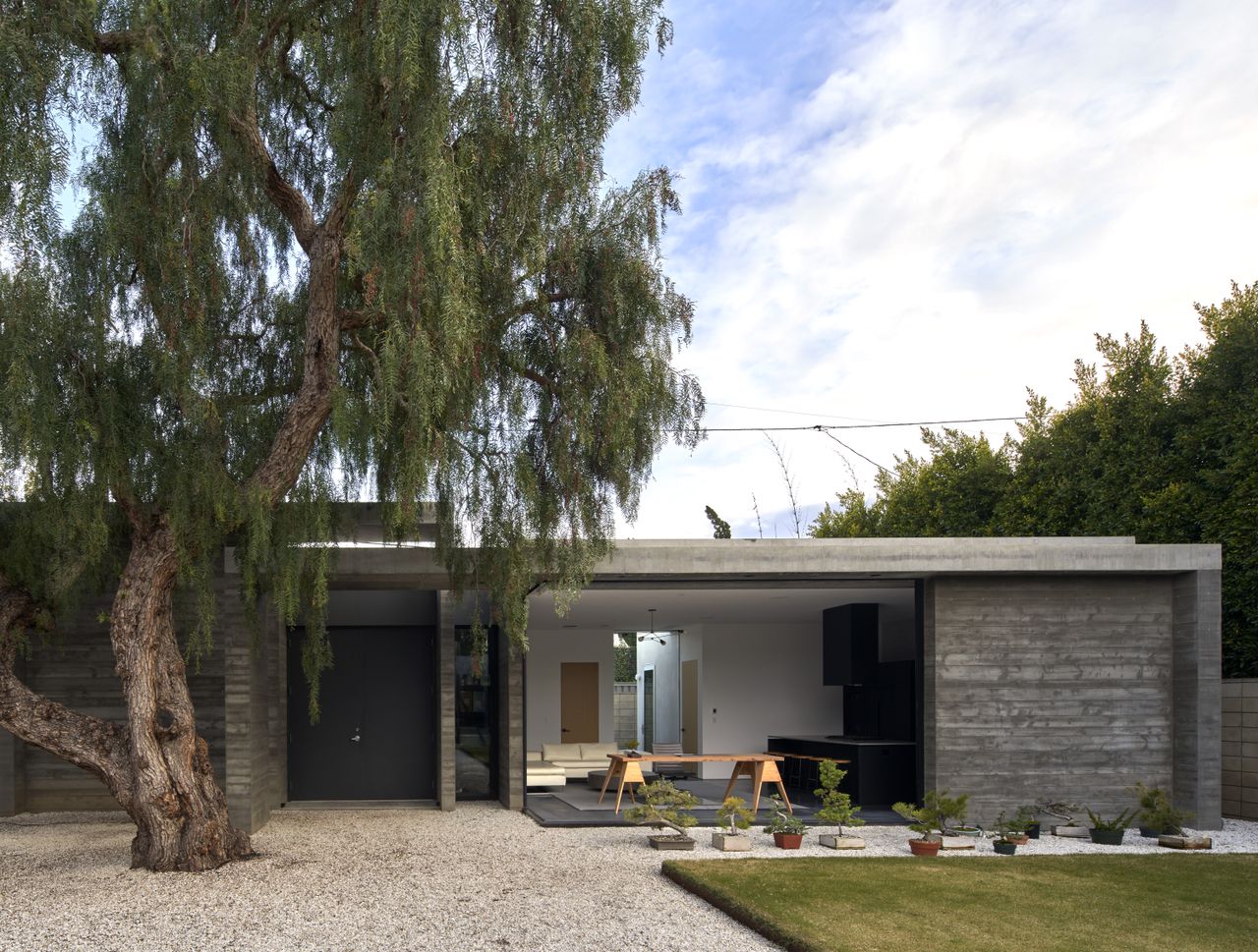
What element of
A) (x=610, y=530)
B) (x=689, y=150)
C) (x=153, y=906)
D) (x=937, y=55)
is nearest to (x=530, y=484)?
(x=610, y=530)

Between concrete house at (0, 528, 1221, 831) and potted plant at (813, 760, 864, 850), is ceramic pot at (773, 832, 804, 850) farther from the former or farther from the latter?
concrete house at (0, 528, 1221, 831)

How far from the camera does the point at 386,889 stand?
801 cm

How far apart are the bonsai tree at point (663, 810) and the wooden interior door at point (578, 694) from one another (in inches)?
362

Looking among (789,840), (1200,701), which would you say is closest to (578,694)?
(789,840)

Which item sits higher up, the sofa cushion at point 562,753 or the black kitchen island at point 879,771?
the black kitchen island at point 879,771

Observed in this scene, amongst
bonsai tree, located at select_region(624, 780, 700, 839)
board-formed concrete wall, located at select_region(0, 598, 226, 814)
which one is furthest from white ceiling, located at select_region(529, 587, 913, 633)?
board-formed concrete wall, located at select_region(0, 598, 226, 814)

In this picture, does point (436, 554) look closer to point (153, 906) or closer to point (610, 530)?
point (610, 530)

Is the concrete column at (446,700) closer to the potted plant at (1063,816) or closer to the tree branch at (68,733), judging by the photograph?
the tree branch at (68,733)

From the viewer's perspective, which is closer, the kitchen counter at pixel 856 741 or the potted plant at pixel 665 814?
the potted plant at pixel 665 814

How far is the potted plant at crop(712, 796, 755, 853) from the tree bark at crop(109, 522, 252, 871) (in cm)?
390

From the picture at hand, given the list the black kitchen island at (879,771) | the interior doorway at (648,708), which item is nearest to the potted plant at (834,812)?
the black kitchen island at (879,771)

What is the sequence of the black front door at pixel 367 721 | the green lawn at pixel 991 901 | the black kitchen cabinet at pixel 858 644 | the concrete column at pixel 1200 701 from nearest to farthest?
1. the green lawn at pixel 991 901
2. the concrete column at pixel 1200 701
3. the black front door at pixel 367 721
4. the black kitchen cabinet at pixel 858 644

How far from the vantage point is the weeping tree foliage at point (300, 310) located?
304 inches

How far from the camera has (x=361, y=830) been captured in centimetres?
1109
